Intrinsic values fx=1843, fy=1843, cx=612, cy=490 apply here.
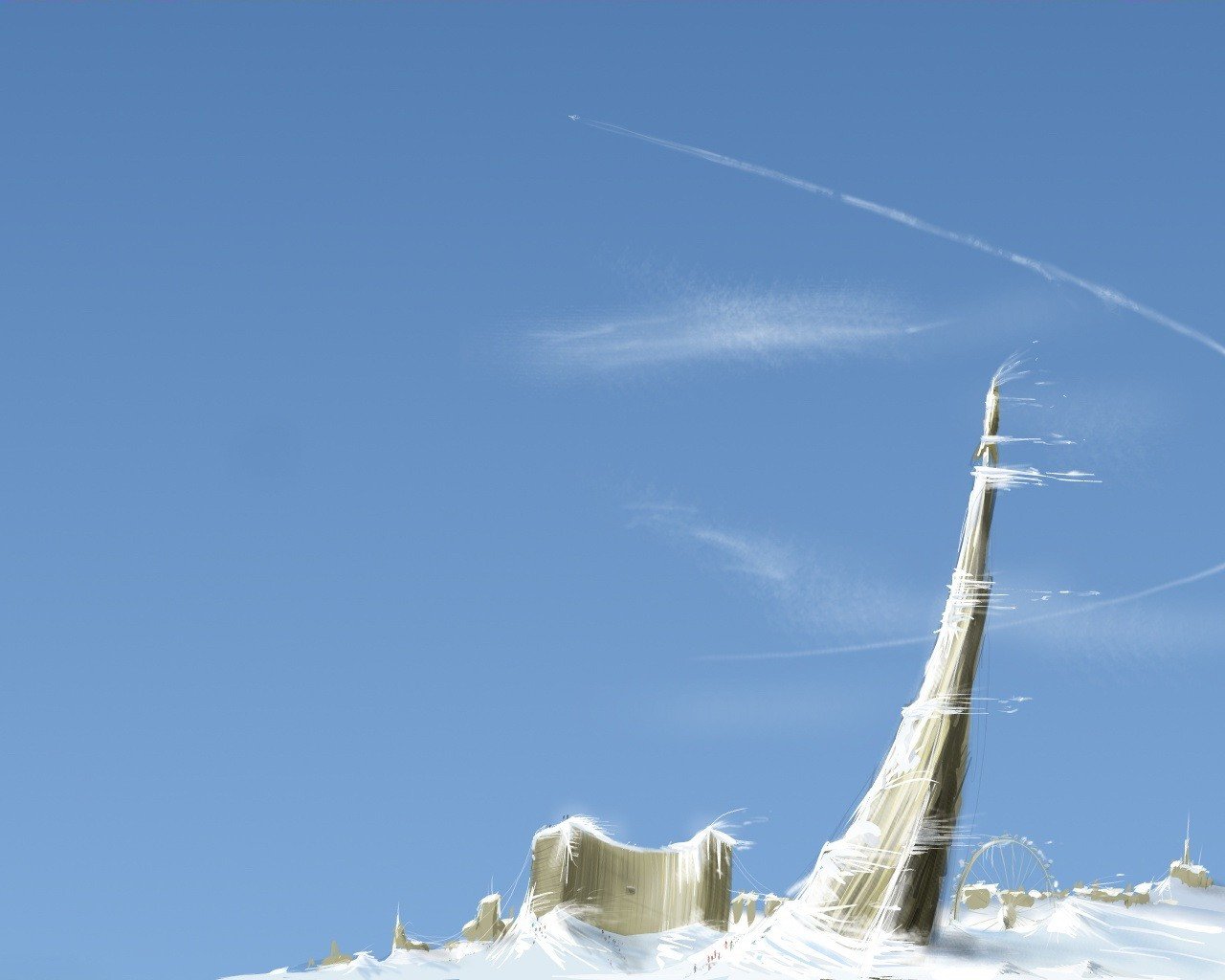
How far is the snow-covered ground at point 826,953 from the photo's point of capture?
4259cm

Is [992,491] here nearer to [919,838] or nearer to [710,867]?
[919,838]

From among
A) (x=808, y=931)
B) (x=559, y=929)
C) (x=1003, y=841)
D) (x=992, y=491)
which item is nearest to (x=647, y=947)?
(x=559, y=929)

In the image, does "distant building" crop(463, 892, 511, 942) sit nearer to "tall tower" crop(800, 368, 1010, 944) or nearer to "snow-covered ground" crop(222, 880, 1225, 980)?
Result: "snow-covered ground" crop(222, 880, 1225, 980)

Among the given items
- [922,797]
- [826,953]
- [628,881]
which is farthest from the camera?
[628,881]

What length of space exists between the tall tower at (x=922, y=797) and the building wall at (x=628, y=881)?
4507mm

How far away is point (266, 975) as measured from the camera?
148 feet

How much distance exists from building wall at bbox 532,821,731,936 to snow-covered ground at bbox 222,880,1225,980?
45cm

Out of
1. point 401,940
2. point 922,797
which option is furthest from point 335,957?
point 922,797

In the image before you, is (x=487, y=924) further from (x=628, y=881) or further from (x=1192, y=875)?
(x=1192, y=875)

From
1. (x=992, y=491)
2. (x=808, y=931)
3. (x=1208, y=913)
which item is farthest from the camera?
(x=1208, y=913)

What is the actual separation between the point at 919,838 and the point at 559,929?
958 centimetres

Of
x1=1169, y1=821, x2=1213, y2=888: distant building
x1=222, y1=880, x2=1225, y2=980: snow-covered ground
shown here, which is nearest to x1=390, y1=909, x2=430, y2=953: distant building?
x1=222, y1=880, x2=1225, y2=980: snow-covered ground

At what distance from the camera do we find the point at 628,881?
159ft

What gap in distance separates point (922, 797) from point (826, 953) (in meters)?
4.38
